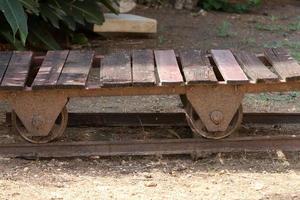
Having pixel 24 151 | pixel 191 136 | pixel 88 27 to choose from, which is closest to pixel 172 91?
pixel 191 136

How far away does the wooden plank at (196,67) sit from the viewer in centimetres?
404

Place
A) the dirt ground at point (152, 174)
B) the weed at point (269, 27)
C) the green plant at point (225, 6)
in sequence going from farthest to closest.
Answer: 1. the green plant at point (225, 6)
2. the weed at point (269, 27)
3. the dirt ground at point (152, 174)

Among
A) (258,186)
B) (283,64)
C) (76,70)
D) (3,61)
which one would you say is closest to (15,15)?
(3,61)

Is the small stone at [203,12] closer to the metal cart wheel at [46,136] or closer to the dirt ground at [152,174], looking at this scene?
the dirt ground at [152,174]

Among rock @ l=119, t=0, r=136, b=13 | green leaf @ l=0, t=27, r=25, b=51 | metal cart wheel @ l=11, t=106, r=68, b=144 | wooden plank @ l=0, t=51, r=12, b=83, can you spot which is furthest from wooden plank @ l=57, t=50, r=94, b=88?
rock @ l=119, t=0, r=136, b=13

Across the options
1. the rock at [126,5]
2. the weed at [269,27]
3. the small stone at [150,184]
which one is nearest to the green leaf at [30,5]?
the small stone at [150,184]

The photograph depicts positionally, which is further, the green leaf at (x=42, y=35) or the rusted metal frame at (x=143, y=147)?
the green leaf at (x=42, y=35)

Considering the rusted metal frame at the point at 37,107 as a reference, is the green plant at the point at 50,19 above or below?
below

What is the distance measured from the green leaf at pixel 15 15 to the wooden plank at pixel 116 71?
0.90 meters

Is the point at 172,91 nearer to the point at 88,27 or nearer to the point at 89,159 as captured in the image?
the point at 89,159

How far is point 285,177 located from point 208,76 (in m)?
0.71

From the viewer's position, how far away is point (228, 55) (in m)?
4.57

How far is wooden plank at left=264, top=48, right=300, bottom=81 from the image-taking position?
4.11 metres

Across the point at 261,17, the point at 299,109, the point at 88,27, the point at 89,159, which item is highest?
the point at 89,159
